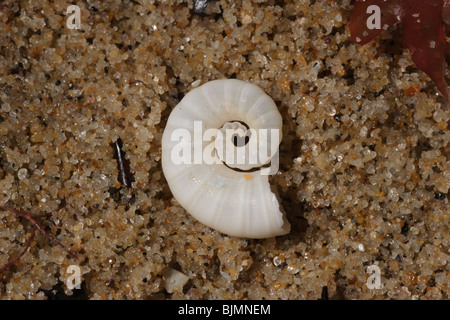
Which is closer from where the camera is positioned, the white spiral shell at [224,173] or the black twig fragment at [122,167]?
the white spiral shell at [224,173]

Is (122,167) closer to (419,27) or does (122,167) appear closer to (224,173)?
(224,173)

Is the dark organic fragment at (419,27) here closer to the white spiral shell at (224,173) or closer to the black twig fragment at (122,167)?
the white spiral shell at (224,173)

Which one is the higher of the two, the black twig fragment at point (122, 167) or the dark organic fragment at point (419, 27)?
the dark organic fragment at point (419, 27)

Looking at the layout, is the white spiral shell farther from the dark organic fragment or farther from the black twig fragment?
the dark organic fragment

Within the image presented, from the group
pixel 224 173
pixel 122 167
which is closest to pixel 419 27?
Result: pixel 224 173

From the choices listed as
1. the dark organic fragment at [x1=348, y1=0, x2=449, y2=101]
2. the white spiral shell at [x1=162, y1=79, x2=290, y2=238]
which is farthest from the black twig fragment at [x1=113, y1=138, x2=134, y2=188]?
the dark organic fragment at [x1=348, y1=0, x2=449, y2=101]

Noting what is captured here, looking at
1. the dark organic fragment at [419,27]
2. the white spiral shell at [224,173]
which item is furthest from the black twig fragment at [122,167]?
the dark organic fragment at [419,27]
